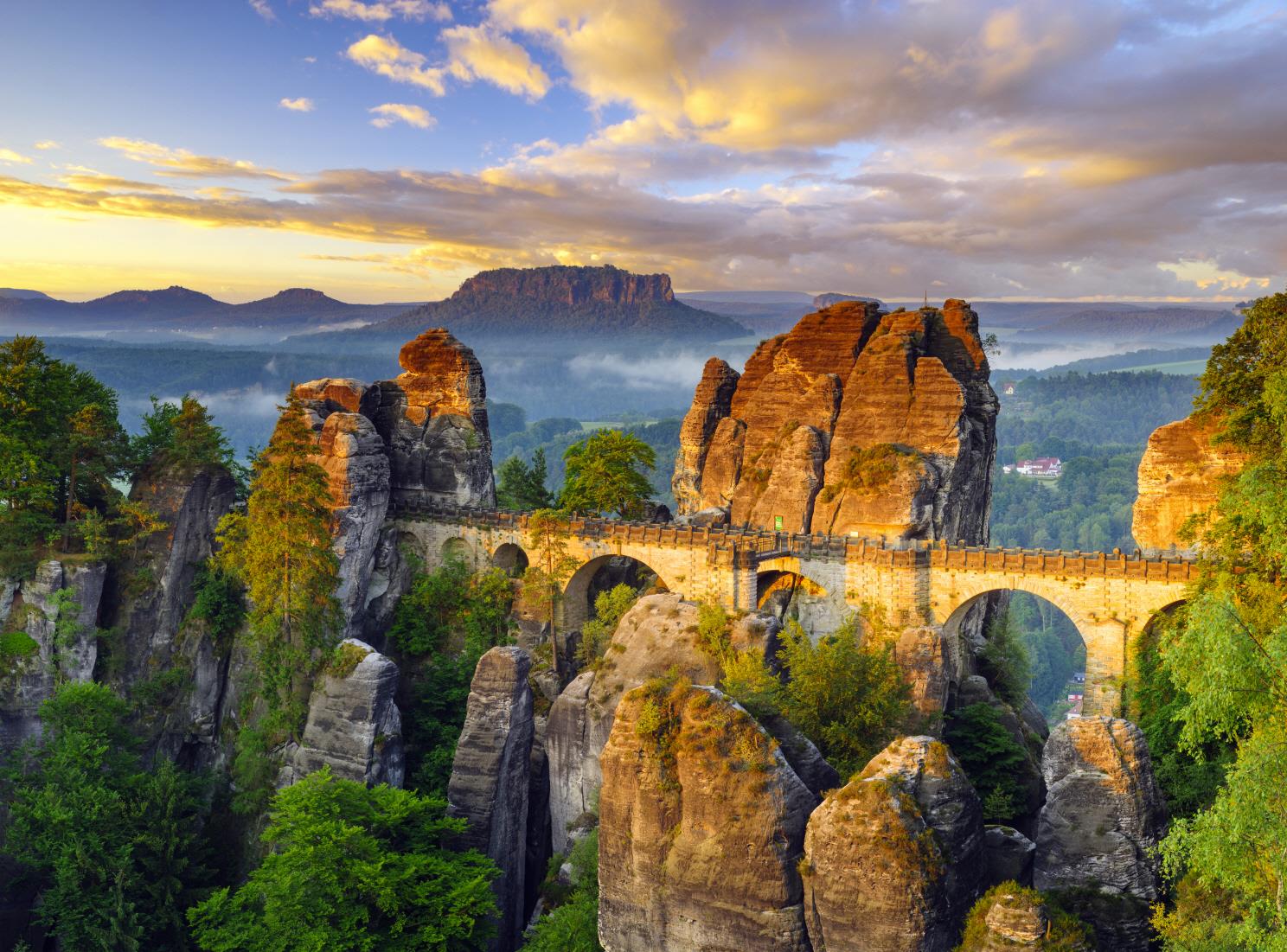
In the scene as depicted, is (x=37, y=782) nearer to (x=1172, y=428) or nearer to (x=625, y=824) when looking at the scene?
(x=625, y=824)

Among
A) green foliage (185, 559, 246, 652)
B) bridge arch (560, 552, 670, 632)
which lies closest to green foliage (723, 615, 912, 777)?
bridge arch (560, 552, 670, 632)

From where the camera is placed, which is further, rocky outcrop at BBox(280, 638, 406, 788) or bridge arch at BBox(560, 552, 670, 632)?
bridge arch at BBox(560, 552, 670, 632)

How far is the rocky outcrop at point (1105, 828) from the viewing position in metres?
18.9

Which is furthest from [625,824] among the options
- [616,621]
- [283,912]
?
[616,621]

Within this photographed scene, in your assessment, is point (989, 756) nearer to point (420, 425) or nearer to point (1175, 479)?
point (1175, 479)

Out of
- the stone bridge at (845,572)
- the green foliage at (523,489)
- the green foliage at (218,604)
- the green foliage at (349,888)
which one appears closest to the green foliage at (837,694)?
the stone bridge at (845,572)

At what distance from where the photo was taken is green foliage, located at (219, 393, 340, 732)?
125ft

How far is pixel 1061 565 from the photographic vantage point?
1484 inches

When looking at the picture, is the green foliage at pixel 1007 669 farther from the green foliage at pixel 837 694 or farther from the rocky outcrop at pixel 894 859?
the rocky outcrop at pixel 894 859

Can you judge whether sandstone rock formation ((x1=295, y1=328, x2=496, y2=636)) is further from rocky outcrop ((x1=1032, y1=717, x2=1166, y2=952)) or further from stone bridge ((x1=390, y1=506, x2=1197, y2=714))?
rocky outcrop ((x1=1032, y1=717, x2=1166, y2=952))

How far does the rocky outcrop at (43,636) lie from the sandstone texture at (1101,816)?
34.3 meters

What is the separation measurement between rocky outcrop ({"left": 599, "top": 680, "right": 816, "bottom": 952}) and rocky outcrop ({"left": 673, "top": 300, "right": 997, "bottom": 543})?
24.7 meters

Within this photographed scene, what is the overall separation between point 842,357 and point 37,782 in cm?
3889

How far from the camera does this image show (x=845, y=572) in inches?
1636
